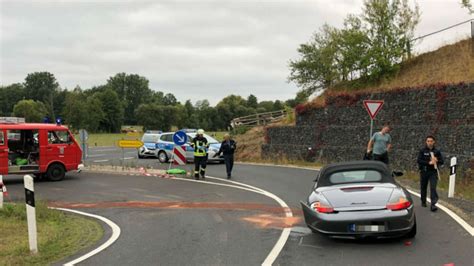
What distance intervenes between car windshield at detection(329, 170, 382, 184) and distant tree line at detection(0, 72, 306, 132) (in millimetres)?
108068

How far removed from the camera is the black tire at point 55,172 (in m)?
18.5

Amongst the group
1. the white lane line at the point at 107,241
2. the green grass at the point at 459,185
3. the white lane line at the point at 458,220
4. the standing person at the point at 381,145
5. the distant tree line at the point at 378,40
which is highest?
the distant tree line at the point at 378,40

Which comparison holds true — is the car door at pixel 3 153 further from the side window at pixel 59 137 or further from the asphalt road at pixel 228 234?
the asphalt road at pixel 228 234

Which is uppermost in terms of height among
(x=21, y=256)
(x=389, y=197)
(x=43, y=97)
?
(x=43, y=97)

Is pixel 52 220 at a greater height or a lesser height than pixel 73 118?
lesser

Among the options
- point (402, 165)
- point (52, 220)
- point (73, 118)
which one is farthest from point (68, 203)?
point (73, 118)

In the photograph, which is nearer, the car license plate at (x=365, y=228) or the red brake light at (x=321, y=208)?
the car license plate at (x=365, y=228)

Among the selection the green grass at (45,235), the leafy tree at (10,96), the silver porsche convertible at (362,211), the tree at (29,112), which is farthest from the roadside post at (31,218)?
the leafy tree at (10,96)

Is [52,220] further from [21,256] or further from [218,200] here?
[218,200]

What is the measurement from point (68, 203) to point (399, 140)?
14454 millimetres

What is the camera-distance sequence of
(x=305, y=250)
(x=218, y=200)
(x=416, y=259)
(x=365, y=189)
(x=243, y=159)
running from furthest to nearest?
(x=243, y=159), (x=218, y=200), (x=365, y=189), (x=305, y=250), (x=416, y=259)

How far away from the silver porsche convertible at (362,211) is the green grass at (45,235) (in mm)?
3790

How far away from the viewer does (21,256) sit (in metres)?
7.28

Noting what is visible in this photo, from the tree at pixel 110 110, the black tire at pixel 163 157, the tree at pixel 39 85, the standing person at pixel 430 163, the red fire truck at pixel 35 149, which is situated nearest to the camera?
the standing person at pixel 430 163
